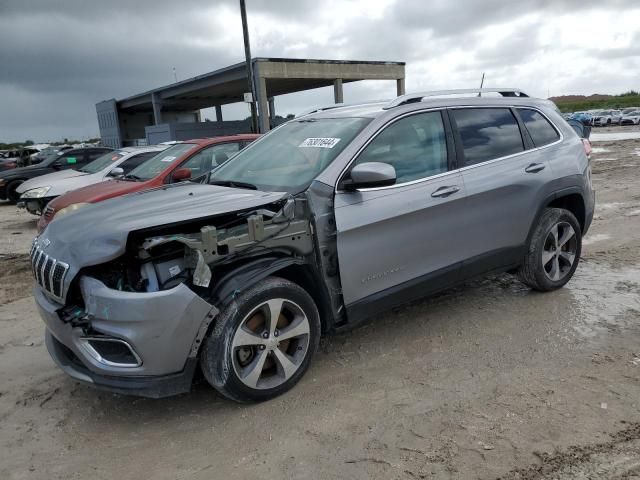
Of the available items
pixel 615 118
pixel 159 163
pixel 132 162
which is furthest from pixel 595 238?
pixel 615 118

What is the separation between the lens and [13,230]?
1004 centimetres

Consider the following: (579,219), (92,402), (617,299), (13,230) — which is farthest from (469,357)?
(13,230)

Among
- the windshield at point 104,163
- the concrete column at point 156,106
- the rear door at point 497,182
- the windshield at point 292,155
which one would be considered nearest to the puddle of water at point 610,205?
the rear door at point 497,182

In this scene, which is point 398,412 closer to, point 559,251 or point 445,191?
point 445,191

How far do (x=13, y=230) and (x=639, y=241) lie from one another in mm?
10947

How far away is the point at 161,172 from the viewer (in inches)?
281

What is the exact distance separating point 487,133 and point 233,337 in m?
2.72

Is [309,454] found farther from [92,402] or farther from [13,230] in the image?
[13,230]

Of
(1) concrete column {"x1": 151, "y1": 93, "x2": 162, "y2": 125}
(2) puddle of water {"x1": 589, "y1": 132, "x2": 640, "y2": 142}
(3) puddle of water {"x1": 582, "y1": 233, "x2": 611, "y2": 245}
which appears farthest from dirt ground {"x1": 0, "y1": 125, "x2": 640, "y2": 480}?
(1) concrete column {"x1": 151, "y1": 93, "x2": 162, "y2": 125}

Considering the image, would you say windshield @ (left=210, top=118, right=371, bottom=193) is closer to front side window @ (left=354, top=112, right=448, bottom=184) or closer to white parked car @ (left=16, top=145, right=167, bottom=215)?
front side window @ (left=354, top=112, right=448, bottom=184)

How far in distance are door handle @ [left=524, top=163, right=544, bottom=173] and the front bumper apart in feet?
9.84

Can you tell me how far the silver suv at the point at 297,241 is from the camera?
2730mm

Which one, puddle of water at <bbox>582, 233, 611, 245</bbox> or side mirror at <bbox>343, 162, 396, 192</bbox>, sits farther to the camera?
puddle of water at <bbox>582, 233, 611, 245</bbox>

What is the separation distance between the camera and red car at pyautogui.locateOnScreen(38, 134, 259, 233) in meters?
6.64
